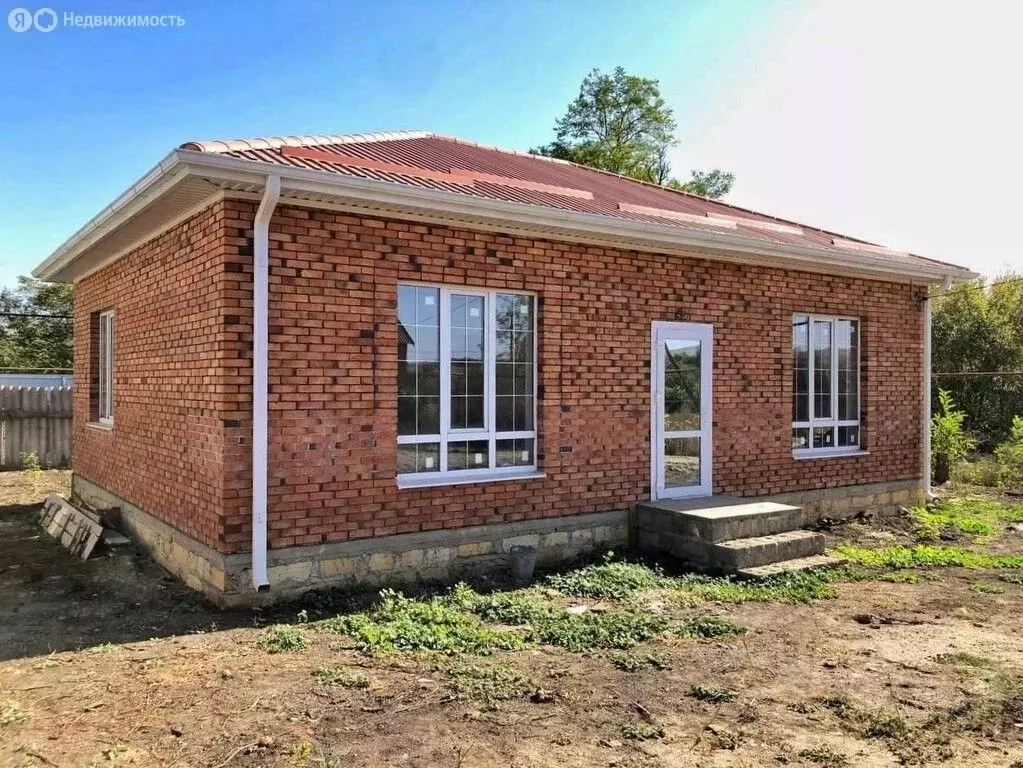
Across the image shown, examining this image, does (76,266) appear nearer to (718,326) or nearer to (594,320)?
(594,320)

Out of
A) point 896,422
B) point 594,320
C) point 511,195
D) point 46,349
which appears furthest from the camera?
point 46,349

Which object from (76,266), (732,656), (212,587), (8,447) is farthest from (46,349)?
(732,656)

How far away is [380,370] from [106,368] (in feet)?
18.1

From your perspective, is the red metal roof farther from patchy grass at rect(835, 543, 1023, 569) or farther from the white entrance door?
patchy grass at rect(835, 543, 1023, 569)

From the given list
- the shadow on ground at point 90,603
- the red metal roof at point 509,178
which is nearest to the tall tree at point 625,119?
the red metal roof at point 509,178

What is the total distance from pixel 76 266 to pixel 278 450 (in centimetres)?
591

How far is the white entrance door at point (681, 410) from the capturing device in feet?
27.6

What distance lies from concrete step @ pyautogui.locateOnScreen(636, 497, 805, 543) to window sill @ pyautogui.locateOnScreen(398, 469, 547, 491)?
54.4 inches

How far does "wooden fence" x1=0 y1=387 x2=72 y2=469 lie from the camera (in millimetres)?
15680

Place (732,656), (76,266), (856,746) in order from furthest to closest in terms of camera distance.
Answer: (76,266), (732,656), (856,746)

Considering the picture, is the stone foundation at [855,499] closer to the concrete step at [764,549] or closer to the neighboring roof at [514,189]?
the concrete step at [764,549]

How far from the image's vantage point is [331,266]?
6.36 m

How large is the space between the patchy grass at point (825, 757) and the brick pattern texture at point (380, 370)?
3904 mm

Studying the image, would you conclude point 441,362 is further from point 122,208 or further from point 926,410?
point 926,410
